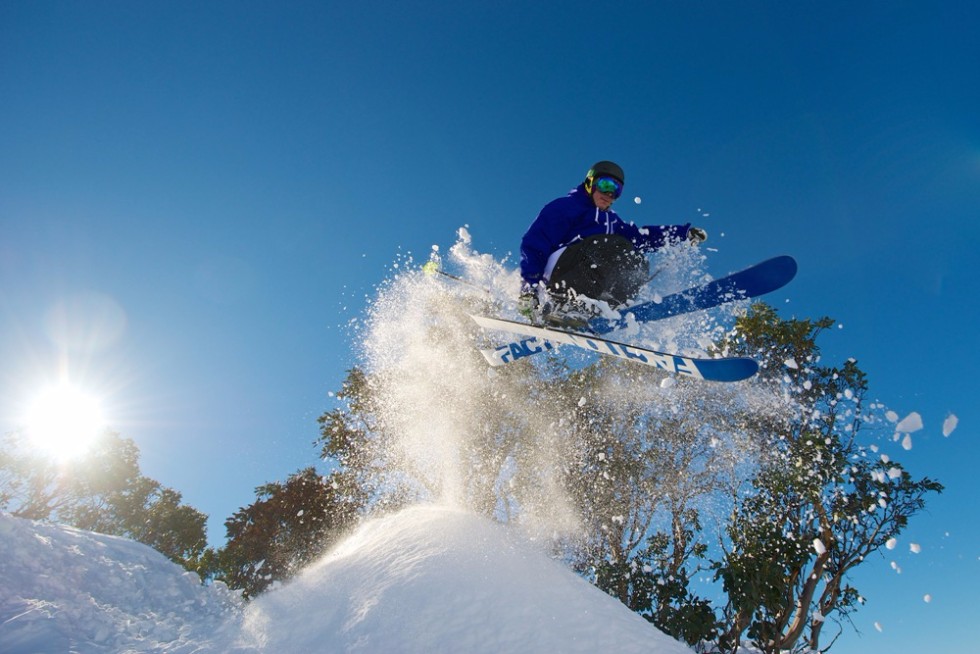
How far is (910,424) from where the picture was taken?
530 cm

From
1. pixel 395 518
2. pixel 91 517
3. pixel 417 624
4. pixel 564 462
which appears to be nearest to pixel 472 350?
pixel 564 462

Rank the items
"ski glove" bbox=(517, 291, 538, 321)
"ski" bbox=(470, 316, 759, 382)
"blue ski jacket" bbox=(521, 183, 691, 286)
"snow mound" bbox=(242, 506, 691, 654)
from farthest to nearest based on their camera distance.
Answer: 1. "ski glove" bbox=(517, 291, 538, 321)
2. "blue ski jacket" bbox=(521, 183, 691, 286)
3. "ski" bbox=(470, 316, 759, 382)
4. "snow mound" bbox=(242, 506, 691, 654)

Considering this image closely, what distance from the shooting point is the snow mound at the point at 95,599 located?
349 cm

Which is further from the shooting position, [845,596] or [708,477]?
[708,477]

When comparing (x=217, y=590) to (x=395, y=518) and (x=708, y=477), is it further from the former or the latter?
(x=708, y=477)

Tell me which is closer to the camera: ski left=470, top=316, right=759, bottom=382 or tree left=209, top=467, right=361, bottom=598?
ski left=470, top=316, right=759, bottom=382

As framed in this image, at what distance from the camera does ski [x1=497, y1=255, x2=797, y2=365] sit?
224 inches

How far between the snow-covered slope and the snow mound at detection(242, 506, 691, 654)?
12 mm

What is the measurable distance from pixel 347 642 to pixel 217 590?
373cm

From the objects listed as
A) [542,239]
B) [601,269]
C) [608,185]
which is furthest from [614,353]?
[608,185]

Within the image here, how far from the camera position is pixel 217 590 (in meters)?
6.00

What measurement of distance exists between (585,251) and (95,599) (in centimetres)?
590

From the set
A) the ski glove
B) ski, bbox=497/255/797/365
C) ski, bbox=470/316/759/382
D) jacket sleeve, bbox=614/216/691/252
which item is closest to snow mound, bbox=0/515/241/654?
ski, bbox=470/316/759/382

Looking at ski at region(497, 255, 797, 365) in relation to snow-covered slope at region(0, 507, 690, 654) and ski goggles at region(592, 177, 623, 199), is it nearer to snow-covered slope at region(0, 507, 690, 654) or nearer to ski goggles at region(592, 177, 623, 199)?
ski goggles at region(592, 177, 623, 199)
